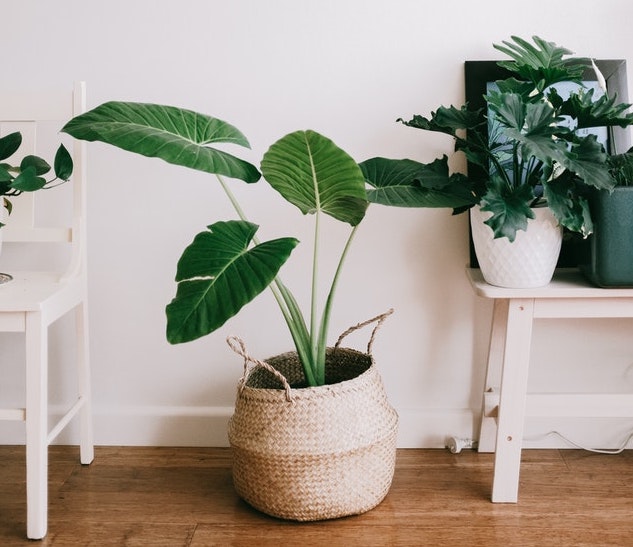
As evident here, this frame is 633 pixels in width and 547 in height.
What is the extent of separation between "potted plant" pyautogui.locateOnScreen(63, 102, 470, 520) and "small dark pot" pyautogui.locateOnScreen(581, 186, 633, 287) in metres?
0.30

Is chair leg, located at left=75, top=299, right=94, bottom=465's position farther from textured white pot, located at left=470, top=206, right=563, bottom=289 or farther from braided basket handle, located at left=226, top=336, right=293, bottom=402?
textured white pot, located at left=470, top=206, right=563, bottom=289

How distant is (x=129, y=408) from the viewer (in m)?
1.97

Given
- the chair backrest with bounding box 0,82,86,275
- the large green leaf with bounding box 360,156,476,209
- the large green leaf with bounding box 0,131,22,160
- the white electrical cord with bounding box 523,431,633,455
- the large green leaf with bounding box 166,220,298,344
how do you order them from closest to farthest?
the large green leaf with bounding box 166,220,298,344, the large green leaf with bounding box 360,156,476,209, the large green leaf with bounding box 0,131,22,160, the chair backrest with bounding box 0,82,86,275, the white electrical cord with bounding box 523,431,633,455

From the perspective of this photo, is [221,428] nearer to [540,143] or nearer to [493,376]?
[493,376]

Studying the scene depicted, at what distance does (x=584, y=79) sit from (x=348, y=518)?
118cm

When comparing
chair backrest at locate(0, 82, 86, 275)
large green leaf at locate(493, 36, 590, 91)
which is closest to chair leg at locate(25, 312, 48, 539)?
chair backrest at locate(0, 82, 86, 275)

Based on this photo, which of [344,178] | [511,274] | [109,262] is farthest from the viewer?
[109,262]

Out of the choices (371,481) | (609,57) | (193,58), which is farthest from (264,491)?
(609,57)

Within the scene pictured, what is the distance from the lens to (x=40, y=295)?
1530mm

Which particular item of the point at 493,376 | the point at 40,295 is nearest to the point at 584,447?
the point at 493,376

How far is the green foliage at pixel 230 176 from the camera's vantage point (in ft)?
4.17

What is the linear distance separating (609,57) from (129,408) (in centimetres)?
153

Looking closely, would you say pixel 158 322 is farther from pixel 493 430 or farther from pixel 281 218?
pixel 493 430

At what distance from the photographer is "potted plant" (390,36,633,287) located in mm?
1375
